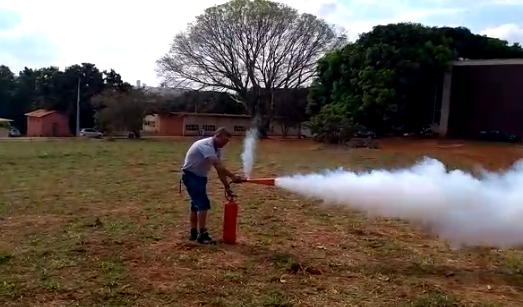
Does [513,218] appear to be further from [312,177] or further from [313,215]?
[313,215]

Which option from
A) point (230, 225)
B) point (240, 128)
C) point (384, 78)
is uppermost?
point (384, 78)

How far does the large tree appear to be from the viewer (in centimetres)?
4919

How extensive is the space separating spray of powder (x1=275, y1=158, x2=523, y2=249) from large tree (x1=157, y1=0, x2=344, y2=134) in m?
41.2

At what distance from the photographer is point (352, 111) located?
3953 centimetres

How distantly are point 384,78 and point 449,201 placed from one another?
105 feet

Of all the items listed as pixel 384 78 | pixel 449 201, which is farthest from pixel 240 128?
pixel 449 201

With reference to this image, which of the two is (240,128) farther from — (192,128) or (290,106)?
(290,106)

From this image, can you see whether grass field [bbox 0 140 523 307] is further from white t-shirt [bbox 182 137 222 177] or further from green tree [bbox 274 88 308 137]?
green tree [bbox 274 88 308 137]

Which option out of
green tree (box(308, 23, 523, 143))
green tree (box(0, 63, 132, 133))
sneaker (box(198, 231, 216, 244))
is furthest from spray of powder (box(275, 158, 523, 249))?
green tree (box(0, 63, 132, 133))

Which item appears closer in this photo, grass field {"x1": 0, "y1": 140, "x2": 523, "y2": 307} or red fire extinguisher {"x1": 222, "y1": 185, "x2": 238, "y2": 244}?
grass field {"x1": 0, "y1": 140, "x2": 523, "y2": 307}

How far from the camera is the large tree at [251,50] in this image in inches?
1937

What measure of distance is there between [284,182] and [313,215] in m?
2.12

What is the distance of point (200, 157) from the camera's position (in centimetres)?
832

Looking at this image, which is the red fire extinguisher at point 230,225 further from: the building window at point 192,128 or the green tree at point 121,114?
the building window at point 192,128
